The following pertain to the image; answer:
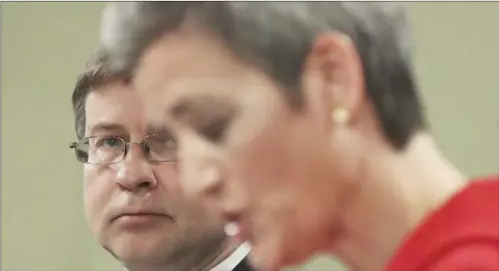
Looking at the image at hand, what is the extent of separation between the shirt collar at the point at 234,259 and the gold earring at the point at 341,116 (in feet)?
0.59

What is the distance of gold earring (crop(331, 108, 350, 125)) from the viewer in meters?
0.63

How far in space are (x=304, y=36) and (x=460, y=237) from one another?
221 mm

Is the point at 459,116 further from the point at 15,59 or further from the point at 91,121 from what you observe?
the point at 15,59

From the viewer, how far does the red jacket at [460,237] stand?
22.4 inches

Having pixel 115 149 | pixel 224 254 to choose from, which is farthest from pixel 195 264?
pixel 115 149

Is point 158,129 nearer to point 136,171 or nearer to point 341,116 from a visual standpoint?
point 136,171

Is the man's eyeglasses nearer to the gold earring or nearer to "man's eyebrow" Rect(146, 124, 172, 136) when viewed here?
"man's eyebrow" Rect(146, 124, 172, 136)

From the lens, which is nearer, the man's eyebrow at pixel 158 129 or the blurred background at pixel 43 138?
the man's eyebrow at pixel 158 129

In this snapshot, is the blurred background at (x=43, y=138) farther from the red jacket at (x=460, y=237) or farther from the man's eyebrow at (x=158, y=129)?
the red jacket at (x=460, y=237)

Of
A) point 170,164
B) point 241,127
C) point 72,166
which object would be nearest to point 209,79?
point 241,127

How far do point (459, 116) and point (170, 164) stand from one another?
0.32 metres

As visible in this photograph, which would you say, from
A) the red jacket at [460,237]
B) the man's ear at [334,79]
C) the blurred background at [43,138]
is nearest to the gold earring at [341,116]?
the man's ear at [334,79]

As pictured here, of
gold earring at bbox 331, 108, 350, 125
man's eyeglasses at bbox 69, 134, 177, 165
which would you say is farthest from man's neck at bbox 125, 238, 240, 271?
gold earring at bbox 331, 108, 350, 125

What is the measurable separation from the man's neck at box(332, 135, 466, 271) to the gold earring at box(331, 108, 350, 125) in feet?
0.14
